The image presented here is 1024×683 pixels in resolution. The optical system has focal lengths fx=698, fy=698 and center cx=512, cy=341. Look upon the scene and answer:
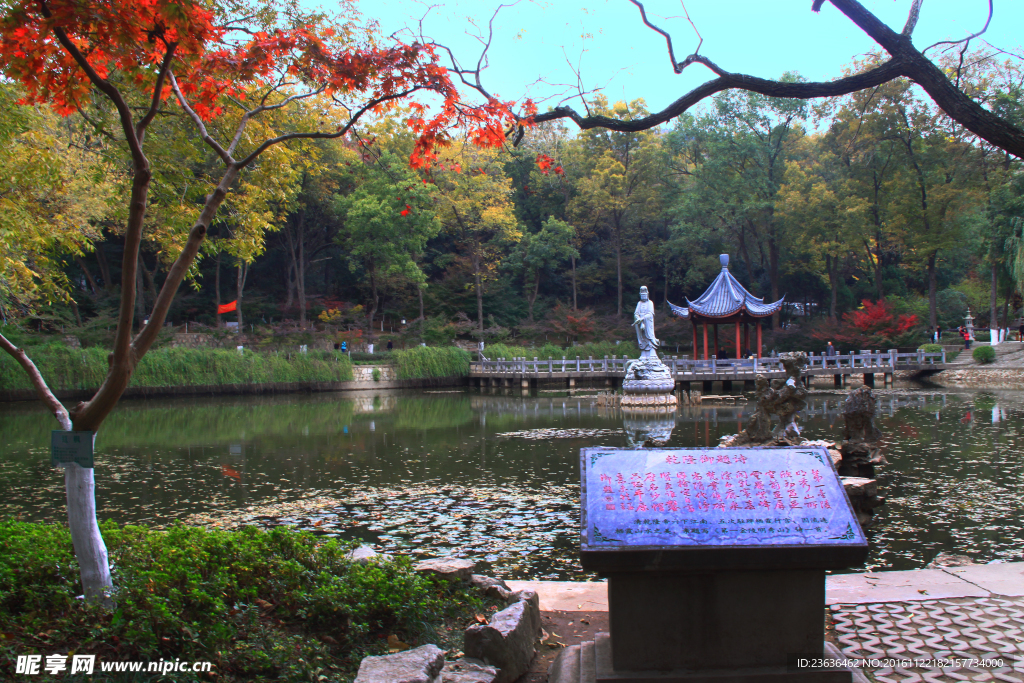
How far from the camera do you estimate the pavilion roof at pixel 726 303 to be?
2653 cm

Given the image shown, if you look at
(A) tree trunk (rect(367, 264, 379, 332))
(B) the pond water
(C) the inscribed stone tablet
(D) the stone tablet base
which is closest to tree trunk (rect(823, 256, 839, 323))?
(B) the pond water

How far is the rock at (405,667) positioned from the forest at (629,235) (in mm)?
23122

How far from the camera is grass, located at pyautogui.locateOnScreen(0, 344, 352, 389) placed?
22.9 meters

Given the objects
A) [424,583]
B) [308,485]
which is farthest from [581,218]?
[424,583]

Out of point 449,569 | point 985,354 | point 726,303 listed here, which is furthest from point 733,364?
point 449,569

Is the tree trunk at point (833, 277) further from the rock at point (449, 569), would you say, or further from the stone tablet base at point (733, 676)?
the stone tablet base at point (733, 676)

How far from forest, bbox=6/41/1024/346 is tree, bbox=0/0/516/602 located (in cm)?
2042

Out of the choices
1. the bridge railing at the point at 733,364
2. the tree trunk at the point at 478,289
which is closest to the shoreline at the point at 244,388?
the bridge railing at the point at 733,364

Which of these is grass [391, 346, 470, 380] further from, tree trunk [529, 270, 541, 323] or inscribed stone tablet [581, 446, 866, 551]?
inscribed stone tablet [581, 446, 866, 551]

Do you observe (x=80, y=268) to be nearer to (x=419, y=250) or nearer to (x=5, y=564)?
(x=419, y=250)

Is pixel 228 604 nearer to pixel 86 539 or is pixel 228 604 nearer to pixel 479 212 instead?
pixel 86 539

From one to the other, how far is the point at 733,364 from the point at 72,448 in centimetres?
2431

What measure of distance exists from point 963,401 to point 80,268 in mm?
37735

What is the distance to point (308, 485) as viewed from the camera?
10.2m
